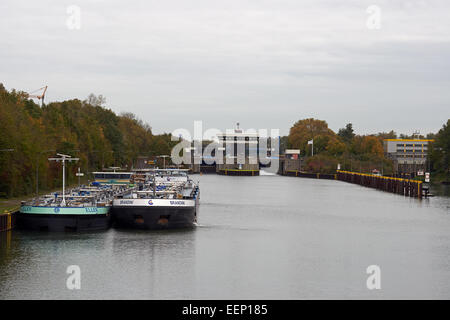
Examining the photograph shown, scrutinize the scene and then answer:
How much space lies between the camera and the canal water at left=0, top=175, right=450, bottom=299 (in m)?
29.7

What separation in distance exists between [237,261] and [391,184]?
7831 cm

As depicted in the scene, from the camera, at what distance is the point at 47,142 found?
251 ft

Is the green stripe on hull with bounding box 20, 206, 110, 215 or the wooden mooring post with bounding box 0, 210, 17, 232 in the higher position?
the green stripe on hull with bounding box 20, 206, 110, 215

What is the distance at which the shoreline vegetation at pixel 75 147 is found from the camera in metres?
59.0

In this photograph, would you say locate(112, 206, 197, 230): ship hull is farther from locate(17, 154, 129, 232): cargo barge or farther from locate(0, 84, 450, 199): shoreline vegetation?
locate(0, 84, 450, 199): shoreline vegetation

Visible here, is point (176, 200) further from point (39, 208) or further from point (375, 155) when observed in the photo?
point (375, 155)

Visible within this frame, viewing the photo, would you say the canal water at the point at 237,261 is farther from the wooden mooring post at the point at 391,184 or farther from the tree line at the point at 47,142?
the wooden mooring post at the point at 391,184

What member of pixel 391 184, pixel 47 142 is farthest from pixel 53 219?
pixel 391 184

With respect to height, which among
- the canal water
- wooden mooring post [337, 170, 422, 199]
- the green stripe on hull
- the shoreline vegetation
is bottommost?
the canal water

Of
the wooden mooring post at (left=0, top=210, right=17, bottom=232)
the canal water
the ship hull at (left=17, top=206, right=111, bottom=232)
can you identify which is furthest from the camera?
the ship hull at (left=17, top=206, right=111, bottom=232)

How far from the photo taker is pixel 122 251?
38.5m

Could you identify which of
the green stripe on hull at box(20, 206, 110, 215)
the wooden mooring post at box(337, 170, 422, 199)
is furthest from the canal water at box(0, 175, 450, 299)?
the wooden mooring post at box(337, 170, 422, 199)
